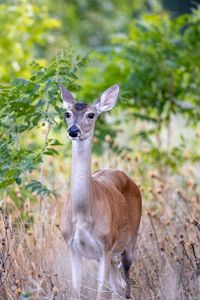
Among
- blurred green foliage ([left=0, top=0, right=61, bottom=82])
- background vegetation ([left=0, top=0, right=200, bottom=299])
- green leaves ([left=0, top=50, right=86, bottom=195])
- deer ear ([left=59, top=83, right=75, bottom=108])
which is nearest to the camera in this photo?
background vegetation ([left=0, top=0, right=200, bottom=299])

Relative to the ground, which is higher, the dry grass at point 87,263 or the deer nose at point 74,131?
the deer nose at point 74,131

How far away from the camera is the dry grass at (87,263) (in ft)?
22.7

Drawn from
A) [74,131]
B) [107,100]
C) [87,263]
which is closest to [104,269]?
[87,263]

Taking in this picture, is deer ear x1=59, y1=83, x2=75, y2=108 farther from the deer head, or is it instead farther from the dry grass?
the dry grass

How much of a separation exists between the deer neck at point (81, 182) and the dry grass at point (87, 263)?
0.50 metres

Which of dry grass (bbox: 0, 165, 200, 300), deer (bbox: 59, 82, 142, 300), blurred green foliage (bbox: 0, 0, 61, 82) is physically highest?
blurred green foliage (bbox: 0, 0, 61, 82)

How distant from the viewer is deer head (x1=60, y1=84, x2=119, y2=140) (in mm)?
7031

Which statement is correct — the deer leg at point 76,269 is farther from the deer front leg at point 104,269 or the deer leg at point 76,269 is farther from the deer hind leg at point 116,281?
the deer hind leg at point 116,281

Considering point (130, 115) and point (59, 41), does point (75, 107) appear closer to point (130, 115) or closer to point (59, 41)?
point (130, 115)

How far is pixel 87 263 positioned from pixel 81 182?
1.20m

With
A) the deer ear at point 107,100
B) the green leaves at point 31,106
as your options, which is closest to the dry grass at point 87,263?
the green leaves at point 31,106

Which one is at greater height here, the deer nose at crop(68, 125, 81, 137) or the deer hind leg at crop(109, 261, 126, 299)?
the deer nose at crop(68, 125, 81, 137)

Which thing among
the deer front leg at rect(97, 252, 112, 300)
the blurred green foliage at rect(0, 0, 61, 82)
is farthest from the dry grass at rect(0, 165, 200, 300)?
the blurred green foliage at rect(0, 0, 61, 82)

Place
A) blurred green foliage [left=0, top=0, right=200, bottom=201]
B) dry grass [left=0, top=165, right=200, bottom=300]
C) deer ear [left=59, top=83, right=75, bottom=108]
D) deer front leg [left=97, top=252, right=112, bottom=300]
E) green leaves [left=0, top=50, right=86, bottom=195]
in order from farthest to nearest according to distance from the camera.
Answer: blurred green foliage [left=0, top=0, right=200, bottom=201] → green leaves [left=0, top=50, right=86, bottom=195] → deer ear [left=59, top=83, right=75, bottom=108] → deer front leg [left=97, top=252, right=112, bottom=300] → dry grass [left=0, top=165, right=200, bottom=300]
